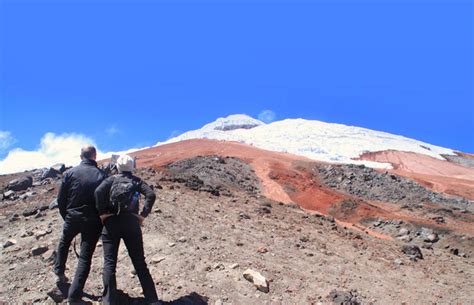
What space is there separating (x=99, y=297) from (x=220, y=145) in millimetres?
40490

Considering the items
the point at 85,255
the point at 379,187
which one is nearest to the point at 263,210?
the point at 85,255

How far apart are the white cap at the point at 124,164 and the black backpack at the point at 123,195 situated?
0.57 feet

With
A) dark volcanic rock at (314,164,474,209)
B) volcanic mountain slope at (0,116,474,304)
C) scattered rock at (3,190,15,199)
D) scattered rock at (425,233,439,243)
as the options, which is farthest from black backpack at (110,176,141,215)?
dark volcanic rock at (314,164,474,209)

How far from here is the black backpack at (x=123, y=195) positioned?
5.21 metres

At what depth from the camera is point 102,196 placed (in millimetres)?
5312

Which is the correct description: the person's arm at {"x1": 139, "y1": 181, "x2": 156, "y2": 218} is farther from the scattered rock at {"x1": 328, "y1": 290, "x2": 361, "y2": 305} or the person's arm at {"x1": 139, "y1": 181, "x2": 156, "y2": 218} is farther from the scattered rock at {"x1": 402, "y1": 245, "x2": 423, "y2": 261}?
the scattered rock at {"x1": 402, "y1": 245, "x2": 423, "y2": 261}

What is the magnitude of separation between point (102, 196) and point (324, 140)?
184 feet

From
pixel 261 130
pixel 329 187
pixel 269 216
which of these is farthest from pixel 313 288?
pixel 261 130

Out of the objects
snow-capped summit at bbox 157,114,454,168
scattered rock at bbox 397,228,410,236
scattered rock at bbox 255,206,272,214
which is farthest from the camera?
snow-capped summit at bbox 157,114,454,168

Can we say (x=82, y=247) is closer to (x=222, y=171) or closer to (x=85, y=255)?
(x=85, y=255)

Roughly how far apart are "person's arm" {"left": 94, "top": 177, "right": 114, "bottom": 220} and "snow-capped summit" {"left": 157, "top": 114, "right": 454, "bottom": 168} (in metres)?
43.5

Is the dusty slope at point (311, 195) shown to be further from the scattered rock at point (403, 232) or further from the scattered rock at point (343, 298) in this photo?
the scattered rock at point (343, 298)

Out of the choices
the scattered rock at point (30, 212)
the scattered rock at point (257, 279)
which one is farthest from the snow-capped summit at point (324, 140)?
the scattered rock at point (257, 279)

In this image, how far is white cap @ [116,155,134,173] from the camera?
5520mm
